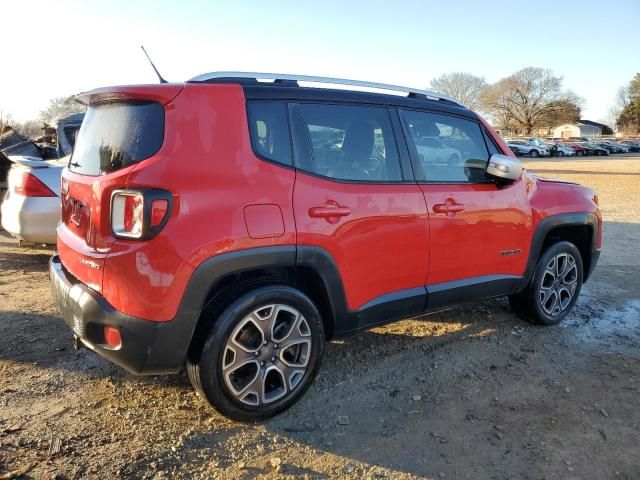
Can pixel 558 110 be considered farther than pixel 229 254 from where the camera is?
Yes

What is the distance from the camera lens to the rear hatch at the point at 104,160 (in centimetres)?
264

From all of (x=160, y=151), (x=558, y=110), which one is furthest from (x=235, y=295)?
(x=558, y=110)

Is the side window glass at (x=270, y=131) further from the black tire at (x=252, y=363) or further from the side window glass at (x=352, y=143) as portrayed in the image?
the black tire at (x=252, y=363)

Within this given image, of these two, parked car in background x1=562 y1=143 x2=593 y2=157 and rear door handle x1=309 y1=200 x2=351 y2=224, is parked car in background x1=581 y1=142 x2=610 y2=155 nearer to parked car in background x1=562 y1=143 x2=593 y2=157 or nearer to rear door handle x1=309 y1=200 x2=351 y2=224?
parked car in background x1=562 y1=143 x2=593 y2=157

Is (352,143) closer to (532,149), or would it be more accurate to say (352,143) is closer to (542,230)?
(542,230)

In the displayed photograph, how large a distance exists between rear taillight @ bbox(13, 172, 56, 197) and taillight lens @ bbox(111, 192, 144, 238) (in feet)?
11.8

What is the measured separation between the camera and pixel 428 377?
3.57 meters

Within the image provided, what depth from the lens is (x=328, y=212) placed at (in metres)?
3.01

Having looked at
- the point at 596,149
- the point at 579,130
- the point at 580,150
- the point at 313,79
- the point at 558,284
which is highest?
the point at 579,130

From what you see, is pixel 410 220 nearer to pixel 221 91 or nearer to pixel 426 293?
pixel 426 293

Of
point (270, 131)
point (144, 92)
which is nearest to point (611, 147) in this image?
point (270, 131)

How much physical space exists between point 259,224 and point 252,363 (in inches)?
31.5

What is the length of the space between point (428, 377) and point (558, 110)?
10096cm

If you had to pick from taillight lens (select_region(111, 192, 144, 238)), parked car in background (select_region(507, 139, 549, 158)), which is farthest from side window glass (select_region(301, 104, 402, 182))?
parked car in background (select_region(507, 139, 549, 158))
